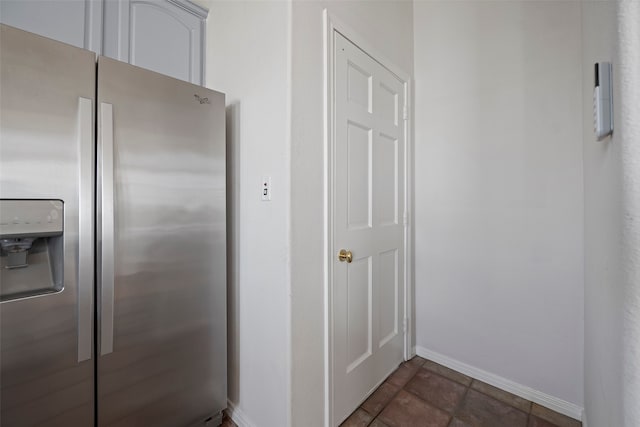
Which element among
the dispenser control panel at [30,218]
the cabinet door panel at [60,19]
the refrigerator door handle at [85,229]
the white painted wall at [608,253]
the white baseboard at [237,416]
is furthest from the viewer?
the white baseboard at [237,416]

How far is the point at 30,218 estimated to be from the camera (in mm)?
860

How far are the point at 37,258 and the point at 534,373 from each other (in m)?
2.51

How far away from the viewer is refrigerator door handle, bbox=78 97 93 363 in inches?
37.4

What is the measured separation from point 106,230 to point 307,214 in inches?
31.3

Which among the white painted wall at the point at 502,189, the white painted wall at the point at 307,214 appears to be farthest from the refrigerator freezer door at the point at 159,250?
the white painted wall at the point at 502,189

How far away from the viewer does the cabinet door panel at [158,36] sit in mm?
1429

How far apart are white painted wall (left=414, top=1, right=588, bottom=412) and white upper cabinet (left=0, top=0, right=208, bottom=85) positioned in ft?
5.32

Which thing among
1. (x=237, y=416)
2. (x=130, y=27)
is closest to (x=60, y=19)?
(x=130, y=27)

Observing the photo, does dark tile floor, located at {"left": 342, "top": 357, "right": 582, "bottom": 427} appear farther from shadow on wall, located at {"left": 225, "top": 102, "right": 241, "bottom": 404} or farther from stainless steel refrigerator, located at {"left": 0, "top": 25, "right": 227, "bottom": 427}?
stainless steel refrigerator, located at {"left": 0, "top": 25, "right": 227, "bottom": 427}

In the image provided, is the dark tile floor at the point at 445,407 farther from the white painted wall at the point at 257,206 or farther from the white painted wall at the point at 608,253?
the white painted wall at the point at 608,253

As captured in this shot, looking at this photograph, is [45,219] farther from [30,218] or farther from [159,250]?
[159,250]

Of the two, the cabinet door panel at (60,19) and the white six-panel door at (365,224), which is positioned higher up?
the cabinet door panel at (60,19)

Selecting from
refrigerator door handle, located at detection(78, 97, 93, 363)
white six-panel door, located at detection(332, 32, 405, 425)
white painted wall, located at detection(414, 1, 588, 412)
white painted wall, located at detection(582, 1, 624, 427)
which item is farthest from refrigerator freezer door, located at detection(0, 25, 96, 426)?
white painted wall, located at detection(414, 1, 588, 412)

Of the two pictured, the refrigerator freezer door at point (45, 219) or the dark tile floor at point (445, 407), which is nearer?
the refrigerator freezer door at point (45, 219)
